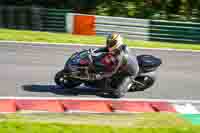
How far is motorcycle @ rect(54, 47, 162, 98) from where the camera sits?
14080mm

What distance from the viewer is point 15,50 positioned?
19.4m

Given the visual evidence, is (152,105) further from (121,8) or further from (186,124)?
(121,8)

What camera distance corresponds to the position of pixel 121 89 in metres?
14.1

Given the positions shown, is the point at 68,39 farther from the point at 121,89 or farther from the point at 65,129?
the point at 65,129

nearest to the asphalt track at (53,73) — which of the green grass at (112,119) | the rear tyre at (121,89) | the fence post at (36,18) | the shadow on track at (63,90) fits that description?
the shadow on track at (63,90)

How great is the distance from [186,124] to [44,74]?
568 centimetres

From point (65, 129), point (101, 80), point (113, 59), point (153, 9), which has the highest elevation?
point (113, 59)

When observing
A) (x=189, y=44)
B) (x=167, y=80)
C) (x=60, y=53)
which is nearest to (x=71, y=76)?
(x=167, y=80)

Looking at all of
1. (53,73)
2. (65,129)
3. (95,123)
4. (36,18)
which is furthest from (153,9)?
(65,129)

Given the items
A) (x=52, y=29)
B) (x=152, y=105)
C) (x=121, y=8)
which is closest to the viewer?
(x=152, y=105)

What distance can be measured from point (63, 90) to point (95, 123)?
3.58m

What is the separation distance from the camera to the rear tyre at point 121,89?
1405cm

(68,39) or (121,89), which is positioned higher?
(121,89)

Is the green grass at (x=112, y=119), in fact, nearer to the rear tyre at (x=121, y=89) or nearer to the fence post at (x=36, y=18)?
the rear tyre at (x=121, y=89)
